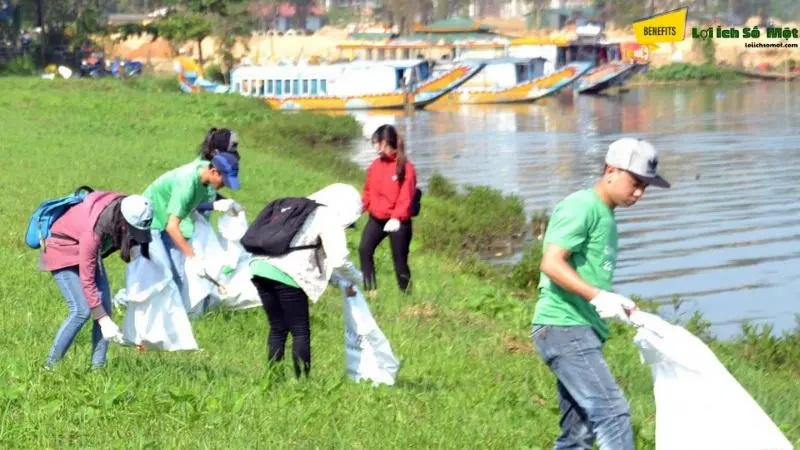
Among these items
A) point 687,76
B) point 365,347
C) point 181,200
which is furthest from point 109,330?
point 687,76

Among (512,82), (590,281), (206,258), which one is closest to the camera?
(590,281)

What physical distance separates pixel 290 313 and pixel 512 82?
55417 millimetres

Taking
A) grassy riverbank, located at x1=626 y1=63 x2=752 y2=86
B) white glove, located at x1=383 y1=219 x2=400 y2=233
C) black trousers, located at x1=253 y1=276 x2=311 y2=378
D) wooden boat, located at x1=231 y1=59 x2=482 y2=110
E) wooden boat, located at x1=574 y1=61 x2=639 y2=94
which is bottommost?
grassy riverbank, located at x1=626 y1=63 x2=752 y2=86

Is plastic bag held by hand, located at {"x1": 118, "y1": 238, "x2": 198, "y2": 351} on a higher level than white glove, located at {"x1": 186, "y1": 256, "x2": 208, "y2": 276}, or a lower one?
higher

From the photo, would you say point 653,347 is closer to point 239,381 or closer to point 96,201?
point 239,381

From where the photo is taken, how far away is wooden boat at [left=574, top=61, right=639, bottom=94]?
212ft

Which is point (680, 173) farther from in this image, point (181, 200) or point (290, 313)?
point (290, 313)

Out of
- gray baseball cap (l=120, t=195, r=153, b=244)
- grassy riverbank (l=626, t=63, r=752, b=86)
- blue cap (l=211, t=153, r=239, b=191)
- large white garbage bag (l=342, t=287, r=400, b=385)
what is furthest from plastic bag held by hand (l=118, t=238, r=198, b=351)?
grassy riverbank (l=626, t=63, r=752, b=86)

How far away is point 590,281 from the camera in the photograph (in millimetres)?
5602

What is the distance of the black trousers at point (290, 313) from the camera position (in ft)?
24.3

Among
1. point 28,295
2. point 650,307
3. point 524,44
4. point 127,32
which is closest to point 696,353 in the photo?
point 28,295

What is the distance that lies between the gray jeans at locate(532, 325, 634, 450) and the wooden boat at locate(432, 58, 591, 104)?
5477cm

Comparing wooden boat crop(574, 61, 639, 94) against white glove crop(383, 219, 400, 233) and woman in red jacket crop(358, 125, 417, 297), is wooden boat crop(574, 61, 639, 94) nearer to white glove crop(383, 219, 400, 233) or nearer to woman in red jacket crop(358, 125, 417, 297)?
woman in red jacket crop(358, 125, 417, 297)

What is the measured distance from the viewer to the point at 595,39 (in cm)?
7719
